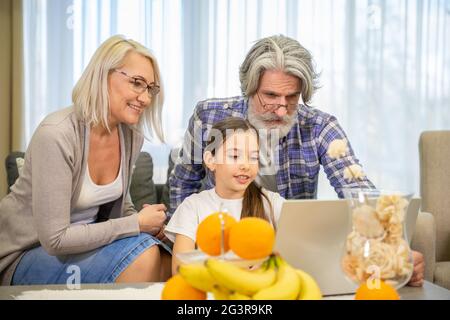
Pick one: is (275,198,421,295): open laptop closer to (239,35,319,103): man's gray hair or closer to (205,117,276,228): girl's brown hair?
(205,117,276,228): girl's brown hair

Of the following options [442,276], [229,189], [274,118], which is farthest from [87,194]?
[442,276]

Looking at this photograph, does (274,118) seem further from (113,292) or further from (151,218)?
(113,292)

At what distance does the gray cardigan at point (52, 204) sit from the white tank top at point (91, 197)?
2cm

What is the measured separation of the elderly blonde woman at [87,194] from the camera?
1.66 metres

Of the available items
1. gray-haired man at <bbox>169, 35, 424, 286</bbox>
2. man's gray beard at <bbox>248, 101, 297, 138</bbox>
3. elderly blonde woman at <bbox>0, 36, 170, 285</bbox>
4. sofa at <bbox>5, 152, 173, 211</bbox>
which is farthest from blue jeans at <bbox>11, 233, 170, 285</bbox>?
sofa at <bbox>5, 152, 173, 211</bbox>

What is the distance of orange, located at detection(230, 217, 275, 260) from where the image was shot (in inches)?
34.6

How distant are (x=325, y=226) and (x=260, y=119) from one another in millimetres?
872

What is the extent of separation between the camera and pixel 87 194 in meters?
1.79

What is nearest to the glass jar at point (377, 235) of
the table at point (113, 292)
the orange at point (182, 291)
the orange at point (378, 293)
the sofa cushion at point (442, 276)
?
the orange at point (378, 293)

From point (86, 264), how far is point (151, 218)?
0.75 ft

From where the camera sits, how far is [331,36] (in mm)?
3842

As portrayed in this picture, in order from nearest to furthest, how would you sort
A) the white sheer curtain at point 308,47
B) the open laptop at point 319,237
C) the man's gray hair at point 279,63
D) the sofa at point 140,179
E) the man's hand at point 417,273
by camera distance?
1. the open laptop at point 319,237
2. the man's hand at point 417,273
3. the man's gray hair at point 279,63
4. the sofa at point 140,179
5. the white sheer curtain at point 308,47

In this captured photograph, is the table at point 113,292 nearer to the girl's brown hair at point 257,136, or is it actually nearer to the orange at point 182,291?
the orange at point 182,291

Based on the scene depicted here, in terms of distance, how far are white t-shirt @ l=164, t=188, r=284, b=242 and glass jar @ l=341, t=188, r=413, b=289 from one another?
2.42ft
